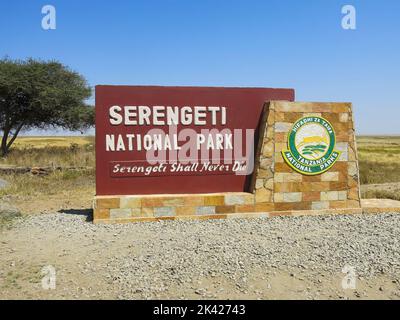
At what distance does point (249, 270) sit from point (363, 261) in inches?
71.2

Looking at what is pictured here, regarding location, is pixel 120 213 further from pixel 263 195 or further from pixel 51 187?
pixel 51 187

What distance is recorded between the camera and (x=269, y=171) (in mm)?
7953

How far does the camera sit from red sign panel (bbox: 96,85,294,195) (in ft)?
25.3

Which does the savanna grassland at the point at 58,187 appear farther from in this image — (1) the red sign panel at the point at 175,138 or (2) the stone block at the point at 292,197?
(2) the stone block at the point at 292,197

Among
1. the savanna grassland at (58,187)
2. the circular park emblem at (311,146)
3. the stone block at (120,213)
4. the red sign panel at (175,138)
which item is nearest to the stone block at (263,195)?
the red sign panel at (175,138)

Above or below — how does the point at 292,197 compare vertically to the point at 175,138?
below

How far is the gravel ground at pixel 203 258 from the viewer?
4.66m

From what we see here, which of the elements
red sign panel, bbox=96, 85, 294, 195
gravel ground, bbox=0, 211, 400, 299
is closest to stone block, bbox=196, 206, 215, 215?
gravel ground, bbox=0, 211, 400, 299

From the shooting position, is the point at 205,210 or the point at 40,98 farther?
the point at 40,98

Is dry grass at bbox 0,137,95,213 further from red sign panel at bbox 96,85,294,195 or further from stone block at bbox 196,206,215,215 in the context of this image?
stone block at bbox 196,206,215,215

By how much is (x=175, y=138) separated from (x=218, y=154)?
40.2 inches

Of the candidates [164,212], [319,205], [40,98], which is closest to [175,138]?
[164,212]

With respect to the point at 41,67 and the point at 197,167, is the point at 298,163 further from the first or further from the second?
the point at 41,67

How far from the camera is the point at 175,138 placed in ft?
26.0
